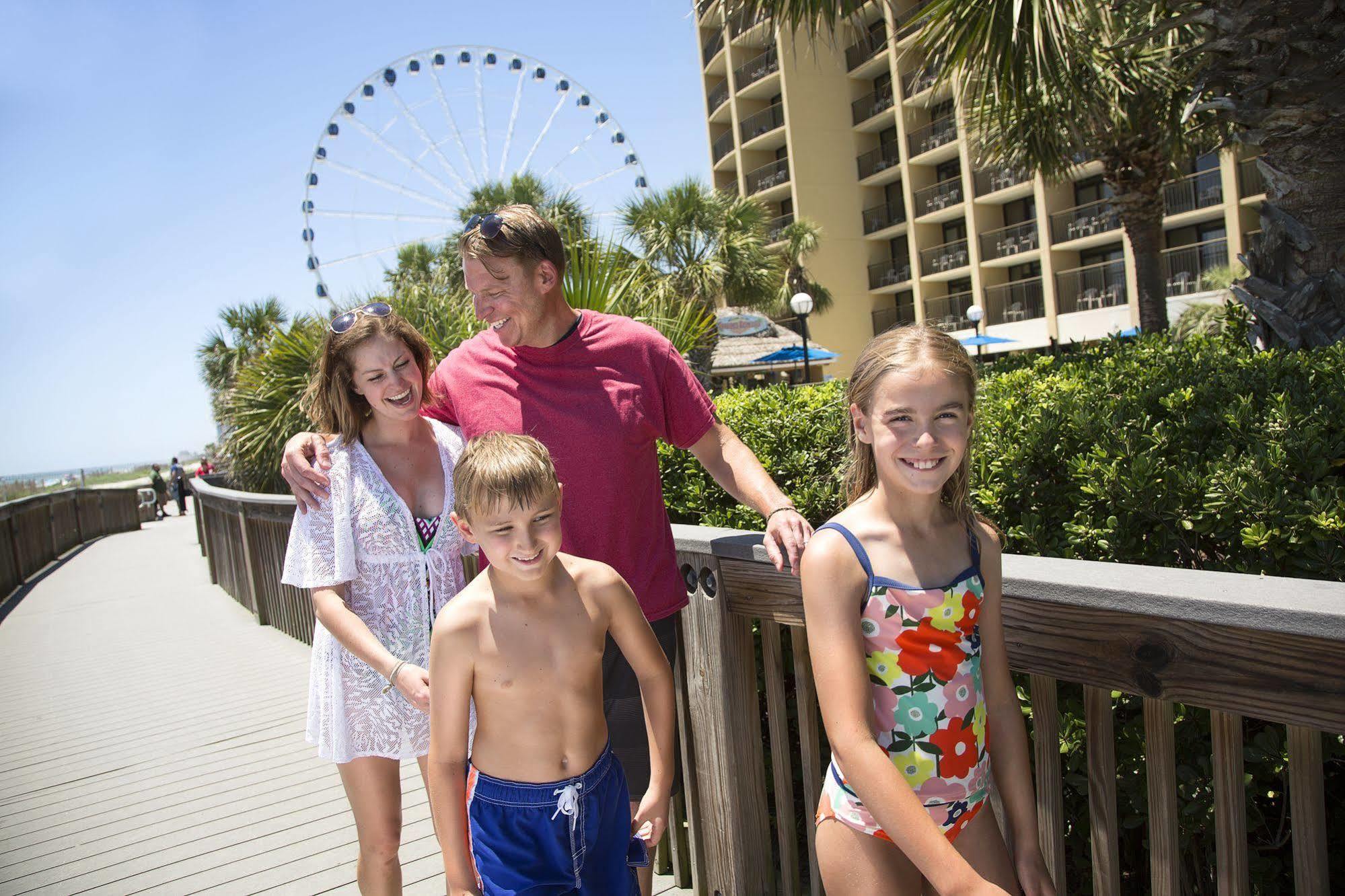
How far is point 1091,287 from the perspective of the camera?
2917cm

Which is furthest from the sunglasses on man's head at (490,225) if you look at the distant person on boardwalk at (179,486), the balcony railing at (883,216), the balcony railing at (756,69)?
the balcony railing at (883,216)

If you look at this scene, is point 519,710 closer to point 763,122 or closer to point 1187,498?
point 1187,498

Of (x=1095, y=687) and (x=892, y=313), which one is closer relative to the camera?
(x=1095, y=687)

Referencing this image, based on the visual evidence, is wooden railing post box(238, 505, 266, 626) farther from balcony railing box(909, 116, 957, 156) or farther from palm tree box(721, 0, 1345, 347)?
balcony railing box(909, 116, 957, 156)

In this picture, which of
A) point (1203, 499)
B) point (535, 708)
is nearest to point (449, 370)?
point (535, 708)

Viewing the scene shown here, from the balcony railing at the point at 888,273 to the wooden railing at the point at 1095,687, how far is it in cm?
3596

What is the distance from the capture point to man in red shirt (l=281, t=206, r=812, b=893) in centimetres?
209

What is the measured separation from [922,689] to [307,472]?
1.50m

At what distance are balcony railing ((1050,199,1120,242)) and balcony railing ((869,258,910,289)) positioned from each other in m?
7.16

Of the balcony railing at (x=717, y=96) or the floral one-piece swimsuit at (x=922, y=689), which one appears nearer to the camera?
the floral one-piece swimsuit at (x=922, y=689)

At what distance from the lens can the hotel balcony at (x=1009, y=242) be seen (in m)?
30.9

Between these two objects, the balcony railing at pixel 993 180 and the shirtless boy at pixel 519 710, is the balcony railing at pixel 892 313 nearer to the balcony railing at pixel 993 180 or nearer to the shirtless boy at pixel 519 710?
the balcony railing at pixel 993 180

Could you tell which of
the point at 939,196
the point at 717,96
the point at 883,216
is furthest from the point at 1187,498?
the point at 717,96

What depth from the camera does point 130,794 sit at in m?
4.18
